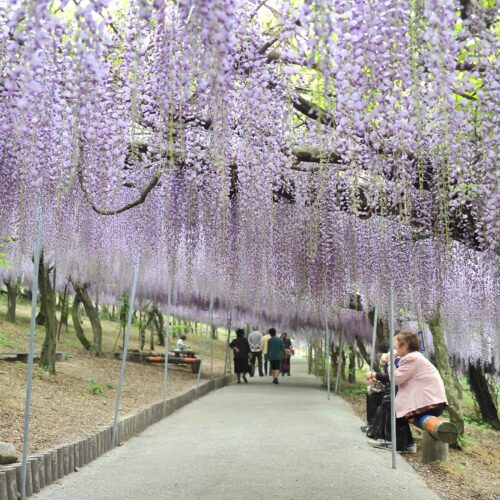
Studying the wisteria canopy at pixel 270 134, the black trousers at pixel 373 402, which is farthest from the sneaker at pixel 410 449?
the wisteria canopy at pixel 270 134

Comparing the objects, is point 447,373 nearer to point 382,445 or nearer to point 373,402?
point 373,402

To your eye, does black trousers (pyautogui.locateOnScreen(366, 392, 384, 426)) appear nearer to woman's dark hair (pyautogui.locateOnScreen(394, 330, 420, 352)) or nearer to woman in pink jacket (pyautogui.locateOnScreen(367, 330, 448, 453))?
woman in pink jacket (pyautogui.locateOnScreen(367, 330, 448, 453))

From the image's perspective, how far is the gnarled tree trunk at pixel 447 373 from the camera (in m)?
8.02

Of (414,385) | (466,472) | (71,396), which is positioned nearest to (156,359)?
(71,396)

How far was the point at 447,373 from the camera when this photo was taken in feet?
26.8

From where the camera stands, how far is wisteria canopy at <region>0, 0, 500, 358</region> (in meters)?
2.72

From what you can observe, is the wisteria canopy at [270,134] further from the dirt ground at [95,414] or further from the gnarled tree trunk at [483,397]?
the gnarled tree trunk at [483,397]

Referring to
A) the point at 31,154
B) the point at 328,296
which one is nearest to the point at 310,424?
the point at 328,296

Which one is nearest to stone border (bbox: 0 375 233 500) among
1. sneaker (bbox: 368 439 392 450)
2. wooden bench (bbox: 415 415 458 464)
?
sneaker (bbox: 368 439 392 450)

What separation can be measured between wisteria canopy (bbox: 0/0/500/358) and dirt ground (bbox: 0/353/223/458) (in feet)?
5.55

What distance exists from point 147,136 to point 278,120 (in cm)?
133

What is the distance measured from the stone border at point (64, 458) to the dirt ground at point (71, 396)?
165 millimetres

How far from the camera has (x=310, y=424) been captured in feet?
24.8

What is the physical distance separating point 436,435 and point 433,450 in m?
1.16
